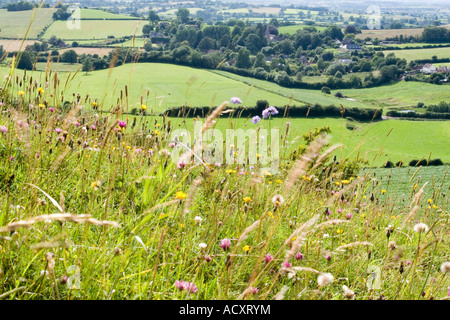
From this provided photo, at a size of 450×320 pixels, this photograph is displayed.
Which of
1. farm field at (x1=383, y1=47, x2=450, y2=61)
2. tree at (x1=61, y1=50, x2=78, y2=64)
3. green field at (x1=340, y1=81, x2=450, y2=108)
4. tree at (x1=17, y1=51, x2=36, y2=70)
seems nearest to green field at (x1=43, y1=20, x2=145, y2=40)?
tree at (x1=61, y1=50, x2=78, y2=64)

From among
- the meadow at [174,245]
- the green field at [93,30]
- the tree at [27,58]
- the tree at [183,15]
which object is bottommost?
the meadow at [174,245]

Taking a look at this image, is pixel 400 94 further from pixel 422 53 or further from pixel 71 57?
pixel 71 57

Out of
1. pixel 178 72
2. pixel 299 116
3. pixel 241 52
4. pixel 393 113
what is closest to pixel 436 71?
pixel 393 113

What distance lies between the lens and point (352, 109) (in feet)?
188

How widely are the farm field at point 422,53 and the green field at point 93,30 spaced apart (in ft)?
212

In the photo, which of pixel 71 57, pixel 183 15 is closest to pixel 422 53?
pixel 183 15

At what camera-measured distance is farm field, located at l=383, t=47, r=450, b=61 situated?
9819 centimetres

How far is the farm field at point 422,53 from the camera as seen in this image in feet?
322

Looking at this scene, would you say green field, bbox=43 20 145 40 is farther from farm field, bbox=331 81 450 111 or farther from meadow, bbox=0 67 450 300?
meadow, bbox=0 67 450 300

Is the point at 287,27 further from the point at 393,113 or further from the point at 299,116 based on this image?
the point at 299,116

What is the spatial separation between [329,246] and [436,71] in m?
96.5

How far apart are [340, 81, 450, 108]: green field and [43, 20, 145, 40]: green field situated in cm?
4048

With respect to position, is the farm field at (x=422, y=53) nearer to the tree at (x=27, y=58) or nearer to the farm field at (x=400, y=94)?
the farm field at (x=400, y=94)

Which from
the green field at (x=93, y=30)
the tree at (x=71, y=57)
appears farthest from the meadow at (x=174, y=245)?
the green field at (x=93, y=30)
